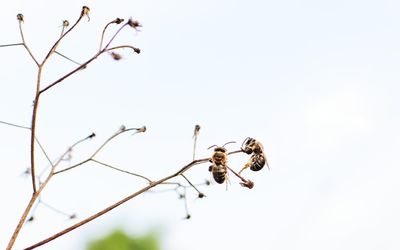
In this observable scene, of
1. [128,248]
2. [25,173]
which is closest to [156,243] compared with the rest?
[128,248]

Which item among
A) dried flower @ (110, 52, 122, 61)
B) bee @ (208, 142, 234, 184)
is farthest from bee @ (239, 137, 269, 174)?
dried flower @ (110, 52, 122, 61)

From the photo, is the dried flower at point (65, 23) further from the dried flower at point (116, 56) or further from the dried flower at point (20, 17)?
the dried flower at point (116, 56)

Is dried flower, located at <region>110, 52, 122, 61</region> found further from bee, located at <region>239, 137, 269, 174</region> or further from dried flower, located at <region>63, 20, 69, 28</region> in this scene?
bee, located at <region>239, 137, 269, 174</region>

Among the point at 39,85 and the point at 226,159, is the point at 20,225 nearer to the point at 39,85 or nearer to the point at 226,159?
the point at 39,85

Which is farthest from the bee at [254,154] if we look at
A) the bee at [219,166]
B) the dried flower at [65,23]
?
the dried flower at [65,23]

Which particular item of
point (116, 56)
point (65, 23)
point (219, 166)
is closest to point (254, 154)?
point (219, 166)

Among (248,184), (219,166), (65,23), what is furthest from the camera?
(65,23)

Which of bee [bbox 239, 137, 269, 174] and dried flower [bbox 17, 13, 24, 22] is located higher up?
dried flower [bbox 17, 13, 24, 22]

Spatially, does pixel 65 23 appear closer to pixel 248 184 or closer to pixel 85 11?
pixel 85 11
